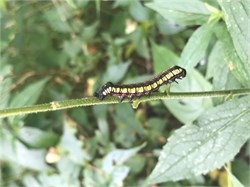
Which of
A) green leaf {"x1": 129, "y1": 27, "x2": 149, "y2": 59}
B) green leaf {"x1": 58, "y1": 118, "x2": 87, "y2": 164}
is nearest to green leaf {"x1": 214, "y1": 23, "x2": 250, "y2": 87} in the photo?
green leaf {"x1": 129, "y1": 27, "x2": 149, "y2": 59}

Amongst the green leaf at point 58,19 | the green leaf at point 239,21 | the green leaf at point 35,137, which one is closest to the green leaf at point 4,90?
the green leaf at point 35,137

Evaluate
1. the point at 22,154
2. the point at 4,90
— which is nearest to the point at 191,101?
the point at 4,90

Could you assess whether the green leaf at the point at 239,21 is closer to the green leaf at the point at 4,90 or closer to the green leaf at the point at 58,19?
the green leaf at the point at 4,90

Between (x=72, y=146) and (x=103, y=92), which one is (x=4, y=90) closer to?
(x=72, y=146)

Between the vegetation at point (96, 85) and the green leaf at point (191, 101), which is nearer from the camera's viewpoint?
the green leaf at point (191, 101)

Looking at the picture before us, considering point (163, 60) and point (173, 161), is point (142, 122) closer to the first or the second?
point (163, 60)

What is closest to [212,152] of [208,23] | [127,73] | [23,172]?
[208,23]

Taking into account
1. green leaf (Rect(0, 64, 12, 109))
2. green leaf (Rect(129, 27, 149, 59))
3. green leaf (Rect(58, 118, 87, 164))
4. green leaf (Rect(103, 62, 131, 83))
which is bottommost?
green leaf (Rect(58, 118, 87, 164))

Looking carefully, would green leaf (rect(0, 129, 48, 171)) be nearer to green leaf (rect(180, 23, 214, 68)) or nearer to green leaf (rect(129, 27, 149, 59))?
green leaf (rect(129, 27, 149, 59))
